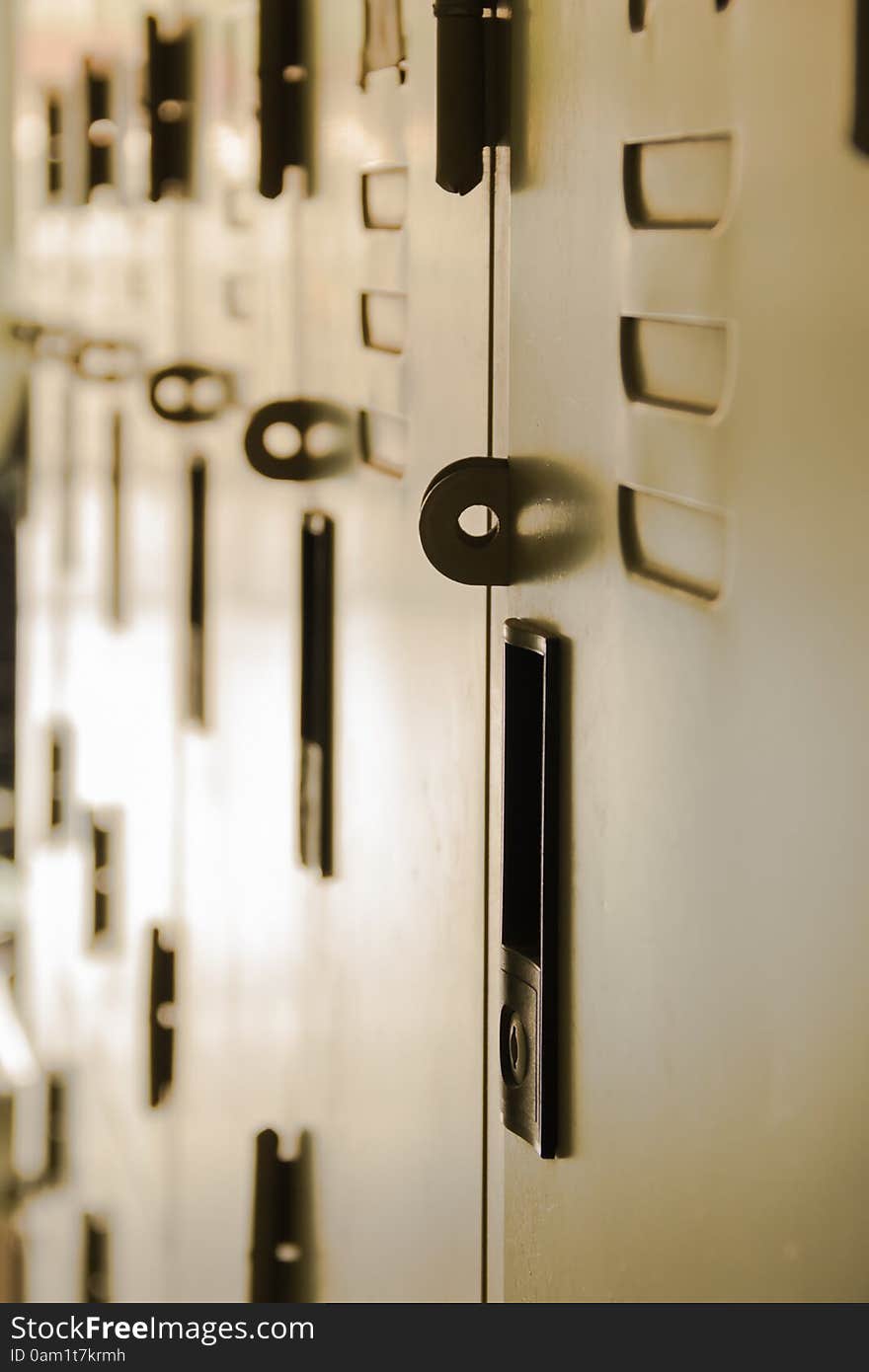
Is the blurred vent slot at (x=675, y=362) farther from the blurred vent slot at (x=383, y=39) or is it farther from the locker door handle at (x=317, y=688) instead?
the locker door handle at (x=317, y=688)

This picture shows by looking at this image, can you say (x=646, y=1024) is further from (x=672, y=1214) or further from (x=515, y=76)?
(x=515, y=76)

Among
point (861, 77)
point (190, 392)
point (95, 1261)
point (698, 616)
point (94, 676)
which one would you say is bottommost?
point (95, 1261)

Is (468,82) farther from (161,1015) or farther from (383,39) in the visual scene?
(161,1015)

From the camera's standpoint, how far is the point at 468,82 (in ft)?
2.94

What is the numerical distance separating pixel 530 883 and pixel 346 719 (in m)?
0.31

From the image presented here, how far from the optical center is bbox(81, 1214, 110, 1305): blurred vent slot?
77.5 inches

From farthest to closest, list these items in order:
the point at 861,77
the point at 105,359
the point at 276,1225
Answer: the point at 105,359, the point at 276,1225, the point at 861,77

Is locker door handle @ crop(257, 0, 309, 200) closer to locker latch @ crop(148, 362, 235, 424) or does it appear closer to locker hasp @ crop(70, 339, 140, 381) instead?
locker latch @ crop(148, 362, 235, 424)

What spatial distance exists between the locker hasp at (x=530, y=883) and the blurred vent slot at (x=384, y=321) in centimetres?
25

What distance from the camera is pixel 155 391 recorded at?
1587mm

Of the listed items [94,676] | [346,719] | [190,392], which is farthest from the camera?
[94,676]

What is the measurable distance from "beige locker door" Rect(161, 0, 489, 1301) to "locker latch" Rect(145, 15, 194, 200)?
0.06 m

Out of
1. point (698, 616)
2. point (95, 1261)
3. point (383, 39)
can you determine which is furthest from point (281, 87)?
point (95, 1261)
